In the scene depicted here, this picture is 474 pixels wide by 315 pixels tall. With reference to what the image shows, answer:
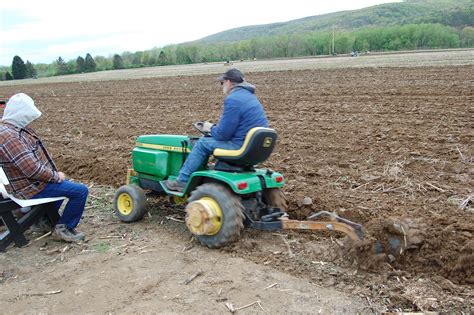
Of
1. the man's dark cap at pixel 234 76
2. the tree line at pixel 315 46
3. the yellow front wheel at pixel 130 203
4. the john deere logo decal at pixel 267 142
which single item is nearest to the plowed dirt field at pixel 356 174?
the yellow front wheel at pixel 130 203

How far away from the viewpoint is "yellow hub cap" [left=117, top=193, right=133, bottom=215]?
5992 mm

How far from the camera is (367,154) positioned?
813 centimetres

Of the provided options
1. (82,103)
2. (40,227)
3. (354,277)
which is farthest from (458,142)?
(82,103)

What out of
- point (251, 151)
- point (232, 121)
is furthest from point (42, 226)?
point (251, 151)

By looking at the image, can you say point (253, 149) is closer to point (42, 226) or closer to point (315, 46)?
point (42, 226)

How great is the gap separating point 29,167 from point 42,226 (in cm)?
104

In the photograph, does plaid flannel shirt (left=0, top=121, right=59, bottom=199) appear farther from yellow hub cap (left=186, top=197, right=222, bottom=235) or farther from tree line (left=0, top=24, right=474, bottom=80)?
tree line (left=0, top=24, right=474, bottom=80)

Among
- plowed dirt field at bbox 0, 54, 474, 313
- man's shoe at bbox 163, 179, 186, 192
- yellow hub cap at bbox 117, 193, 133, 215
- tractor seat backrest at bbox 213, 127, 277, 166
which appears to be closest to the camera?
plowed dirt field at bbox 0, 54, 474, 313

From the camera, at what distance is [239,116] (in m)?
4.98

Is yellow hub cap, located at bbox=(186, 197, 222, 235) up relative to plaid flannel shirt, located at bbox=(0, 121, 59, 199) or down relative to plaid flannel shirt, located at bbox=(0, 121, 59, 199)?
down

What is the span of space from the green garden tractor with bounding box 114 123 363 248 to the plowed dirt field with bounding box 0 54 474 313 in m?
0.23

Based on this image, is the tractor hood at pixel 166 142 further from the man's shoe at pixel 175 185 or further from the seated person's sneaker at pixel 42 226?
the seated person's sneaker at pixel 42 226

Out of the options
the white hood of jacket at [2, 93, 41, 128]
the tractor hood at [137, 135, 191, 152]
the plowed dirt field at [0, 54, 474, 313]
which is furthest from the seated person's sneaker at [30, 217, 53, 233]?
the tractor hood at [137, 135, 191, 152]

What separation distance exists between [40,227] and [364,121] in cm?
715
